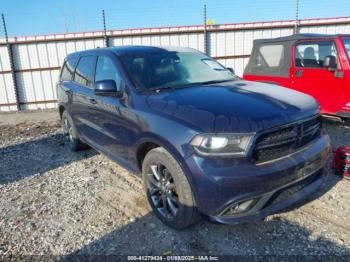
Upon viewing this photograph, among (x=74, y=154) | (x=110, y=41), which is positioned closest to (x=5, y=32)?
(x=110, y=41)

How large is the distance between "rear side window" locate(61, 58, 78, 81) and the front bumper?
11.7 ft

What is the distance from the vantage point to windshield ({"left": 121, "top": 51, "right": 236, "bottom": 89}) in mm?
3520

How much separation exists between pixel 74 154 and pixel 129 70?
274 centimetres

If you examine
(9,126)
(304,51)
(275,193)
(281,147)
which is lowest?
(9,126)

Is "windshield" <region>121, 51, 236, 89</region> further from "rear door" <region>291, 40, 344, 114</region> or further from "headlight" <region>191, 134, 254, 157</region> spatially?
"rear door" <region>291, 40, 344, 114</region>

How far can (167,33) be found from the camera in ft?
37.1

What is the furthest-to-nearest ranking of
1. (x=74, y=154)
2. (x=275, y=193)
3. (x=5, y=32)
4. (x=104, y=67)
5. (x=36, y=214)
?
(x=5, y=32)
(x=74, y=154)
(x=104, y=67)
(x=36, y=214)
(x=275, y=193)

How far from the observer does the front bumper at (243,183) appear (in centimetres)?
246

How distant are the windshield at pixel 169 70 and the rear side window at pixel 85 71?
0.85 meters

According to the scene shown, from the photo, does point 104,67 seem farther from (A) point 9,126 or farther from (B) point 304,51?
(A) point 9,126

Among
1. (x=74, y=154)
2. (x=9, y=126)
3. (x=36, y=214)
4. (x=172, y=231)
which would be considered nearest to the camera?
(x=172, y=231)

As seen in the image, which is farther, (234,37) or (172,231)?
(234,37)

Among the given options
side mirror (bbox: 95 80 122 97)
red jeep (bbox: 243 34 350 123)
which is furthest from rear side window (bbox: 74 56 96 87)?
red jeep (bbox: 243 34 350 123)

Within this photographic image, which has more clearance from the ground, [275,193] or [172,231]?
[275,193]
